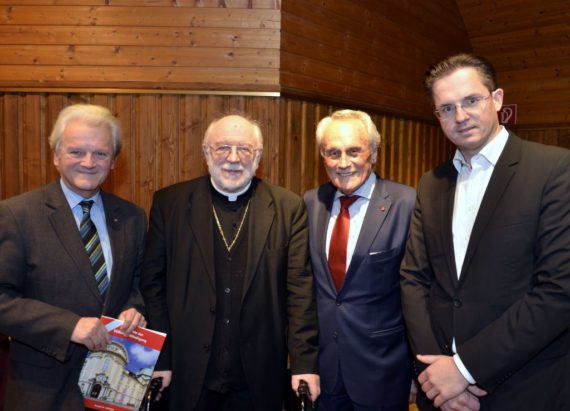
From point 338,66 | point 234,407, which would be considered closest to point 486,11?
point 338,66

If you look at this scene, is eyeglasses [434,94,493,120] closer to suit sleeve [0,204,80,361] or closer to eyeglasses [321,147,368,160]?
eyeglasses [321,147,368,160]

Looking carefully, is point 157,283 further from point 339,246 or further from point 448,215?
point 448,215

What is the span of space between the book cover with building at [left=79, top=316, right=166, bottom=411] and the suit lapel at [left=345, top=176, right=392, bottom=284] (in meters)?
0.88

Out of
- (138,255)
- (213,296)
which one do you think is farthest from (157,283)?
(213,296)

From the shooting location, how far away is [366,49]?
4906mm

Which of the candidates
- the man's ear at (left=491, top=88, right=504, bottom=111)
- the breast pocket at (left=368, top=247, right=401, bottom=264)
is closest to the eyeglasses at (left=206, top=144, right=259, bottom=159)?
the breast pocket at (left=368, top=247, right=401, bottom=264)

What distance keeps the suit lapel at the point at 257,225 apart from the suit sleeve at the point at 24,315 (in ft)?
2.29

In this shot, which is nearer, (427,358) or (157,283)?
(427,358)

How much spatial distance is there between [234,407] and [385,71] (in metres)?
4.14

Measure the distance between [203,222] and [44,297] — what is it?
682 mm

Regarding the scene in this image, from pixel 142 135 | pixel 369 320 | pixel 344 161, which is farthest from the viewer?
pixel 142 135

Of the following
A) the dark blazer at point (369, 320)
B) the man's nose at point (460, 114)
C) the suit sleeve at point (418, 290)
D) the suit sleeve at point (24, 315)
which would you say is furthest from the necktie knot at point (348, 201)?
the suit sleeve at point (24, 315)

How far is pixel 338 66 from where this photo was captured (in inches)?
181

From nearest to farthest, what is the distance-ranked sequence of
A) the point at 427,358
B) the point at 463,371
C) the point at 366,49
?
the point at 463,371 → the point at 427,358 → the point at 366,49
